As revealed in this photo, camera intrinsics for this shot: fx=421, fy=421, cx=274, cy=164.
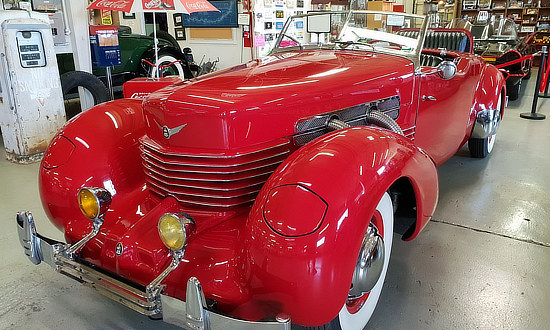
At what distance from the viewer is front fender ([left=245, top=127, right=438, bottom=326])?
136 centimetres

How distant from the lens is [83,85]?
5309 mm

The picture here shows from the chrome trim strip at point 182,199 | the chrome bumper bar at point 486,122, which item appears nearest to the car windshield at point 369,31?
the chrome bumper bar at point 486,122

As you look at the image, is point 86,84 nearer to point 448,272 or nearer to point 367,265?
point 448,272

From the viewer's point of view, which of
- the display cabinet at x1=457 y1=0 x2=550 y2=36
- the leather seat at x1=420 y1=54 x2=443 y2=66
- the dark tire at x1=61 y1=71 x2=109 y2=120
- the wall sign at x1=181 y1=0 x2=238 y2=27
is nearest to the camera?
the leather seat at x1=420 y1=54 x2=443 y2=66

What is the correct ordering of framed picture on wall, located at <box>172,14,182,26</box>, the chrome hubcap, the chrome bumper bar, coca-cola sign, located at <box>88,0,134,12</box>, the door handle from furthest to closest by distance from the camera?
framed picture on wall, located at <box>172,14,182,26</box>
coca-cola sign, located at <box>88,0,134,12</box>
the chrome bumper bar
the door handle
the chrome hubcap

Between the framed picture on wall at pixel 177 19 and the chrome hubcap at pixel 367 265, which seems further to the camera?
the framed picture on wall at pixel 177 19

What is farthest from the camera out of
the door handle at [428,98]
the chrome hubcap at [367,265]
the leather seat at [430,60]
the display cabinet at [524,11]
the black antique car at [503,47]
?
the display cabinet at [524,11]

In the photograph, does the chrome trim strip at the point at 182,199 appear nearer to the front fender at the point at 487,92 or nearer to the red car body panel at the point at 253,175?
the red car body panel at the point at 253,175

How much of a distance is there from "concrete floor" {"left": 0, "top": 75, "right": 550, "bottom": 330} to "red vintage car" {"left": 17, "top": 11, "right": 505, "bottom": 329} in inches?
13.2

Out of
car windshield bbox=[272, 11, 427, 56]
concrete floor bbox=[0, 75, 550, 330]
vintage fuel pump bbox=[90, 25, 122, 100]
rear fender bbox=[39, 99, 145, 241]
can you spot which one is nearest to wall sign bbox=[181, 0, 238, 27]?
vintage fuel pump bbox=[90, 25, 122, 100]

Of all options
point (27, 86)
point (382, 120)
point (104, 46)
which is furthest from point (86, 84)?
point (382, 120)

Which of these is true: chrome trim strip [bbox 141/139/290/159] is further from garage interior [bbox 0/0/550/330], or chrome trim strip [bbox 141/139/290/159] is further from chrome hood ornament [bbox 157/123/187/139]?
garage interior [bbox 0/0/550/330]

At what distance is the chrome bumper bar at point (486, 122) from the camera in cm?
369

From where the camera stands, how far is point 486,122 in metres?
3.71
